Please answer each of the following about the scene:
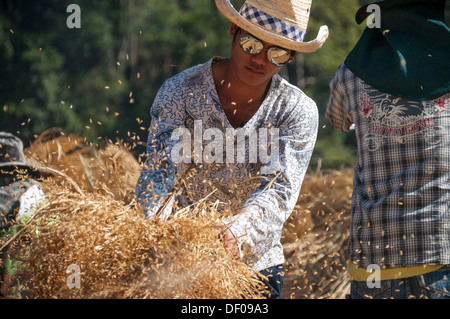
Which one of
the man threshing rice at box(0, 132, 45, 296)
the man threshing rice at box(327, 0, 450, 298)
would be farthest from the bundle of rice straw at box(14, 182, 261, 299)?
the man threshing rice at box(327, 0, 450, 298)

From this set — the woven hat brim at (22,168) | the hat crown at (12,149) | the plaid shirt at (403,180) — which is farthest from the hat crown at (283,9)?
the hat crown at (12,149)

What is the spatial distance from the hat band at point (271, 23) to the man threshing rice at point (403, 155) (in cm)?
36

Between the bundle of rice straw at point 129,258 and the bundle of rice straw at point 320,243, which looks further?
the bundle of rice straw at point 320,243

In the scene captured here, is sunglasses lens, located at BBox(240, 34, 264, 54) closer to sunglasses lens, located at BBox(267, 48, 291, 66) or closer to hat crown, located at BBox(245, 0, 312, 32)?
sunglasses lens, located at BBox(267, 48, 291, 66)

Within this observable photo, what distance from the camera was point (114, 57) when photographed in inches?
440

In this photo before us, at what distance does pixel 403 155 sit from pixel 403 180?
0.11 m

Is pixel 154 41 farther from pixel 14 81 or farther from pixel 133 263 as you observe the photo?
pixel 133 263

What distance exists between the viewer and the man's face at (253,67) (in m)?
2.45

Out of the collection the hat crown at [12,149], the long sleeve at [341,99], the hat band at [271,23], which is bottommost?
the hat crown at [12,149]

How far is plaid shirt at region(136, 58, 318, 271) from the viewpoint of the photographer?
7.82 ft

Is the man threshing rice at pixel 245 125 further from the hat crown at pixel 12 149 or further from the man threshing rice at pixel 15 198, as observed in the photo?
the hat crown at pixel 12 149

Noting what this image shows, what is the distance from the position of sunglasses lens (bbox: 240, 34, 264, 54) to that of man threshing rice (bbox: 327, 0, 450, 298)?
0.50m

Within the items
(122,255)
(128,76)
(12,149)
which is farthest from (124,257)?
(128,76)

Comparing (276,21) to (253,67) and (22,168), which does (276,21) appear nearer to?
(253,67)
